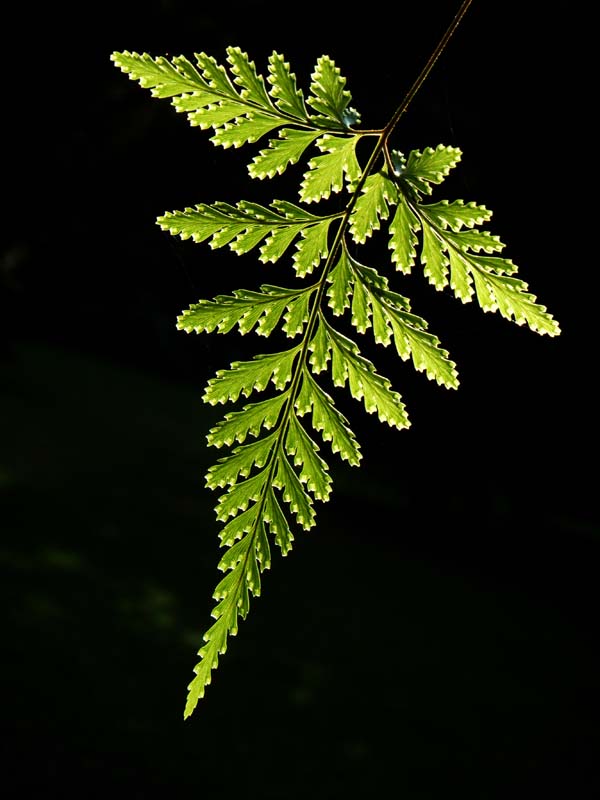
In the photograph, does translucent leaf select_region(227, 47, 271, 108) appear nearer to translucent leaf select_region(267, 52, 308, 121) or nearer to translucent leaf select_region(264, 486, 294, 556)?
translucent leaf select_region(267, 52, 308, 121)

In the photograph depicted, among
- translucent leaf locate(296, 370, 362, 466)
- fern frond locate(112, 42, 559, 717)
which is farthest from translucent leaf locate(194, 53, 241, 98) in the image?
translucent leaf locate(296, 370, 362, 466)

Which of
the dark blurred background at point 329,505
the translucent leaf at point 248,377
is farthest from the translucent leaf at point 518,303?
the dark blurred background at point 329,505

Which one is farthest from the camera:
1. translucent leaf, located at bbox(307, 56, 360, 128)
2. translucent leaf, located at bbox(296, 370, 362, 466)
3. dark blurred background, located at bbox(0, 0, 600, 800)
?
dark blurred background, located at bbox(0, 0, 600, 800)

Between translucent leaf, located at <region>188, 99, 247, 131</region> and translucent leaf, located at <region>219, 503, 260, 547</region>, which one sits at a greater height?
translucent leaf, located at <region>188, 99, 247, 131</region>

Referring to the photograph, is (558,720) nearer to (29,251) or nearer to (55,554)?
(55,554)

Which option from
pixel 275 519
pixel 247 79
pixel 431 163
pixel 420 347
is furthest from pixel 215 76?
pixel 275 519
